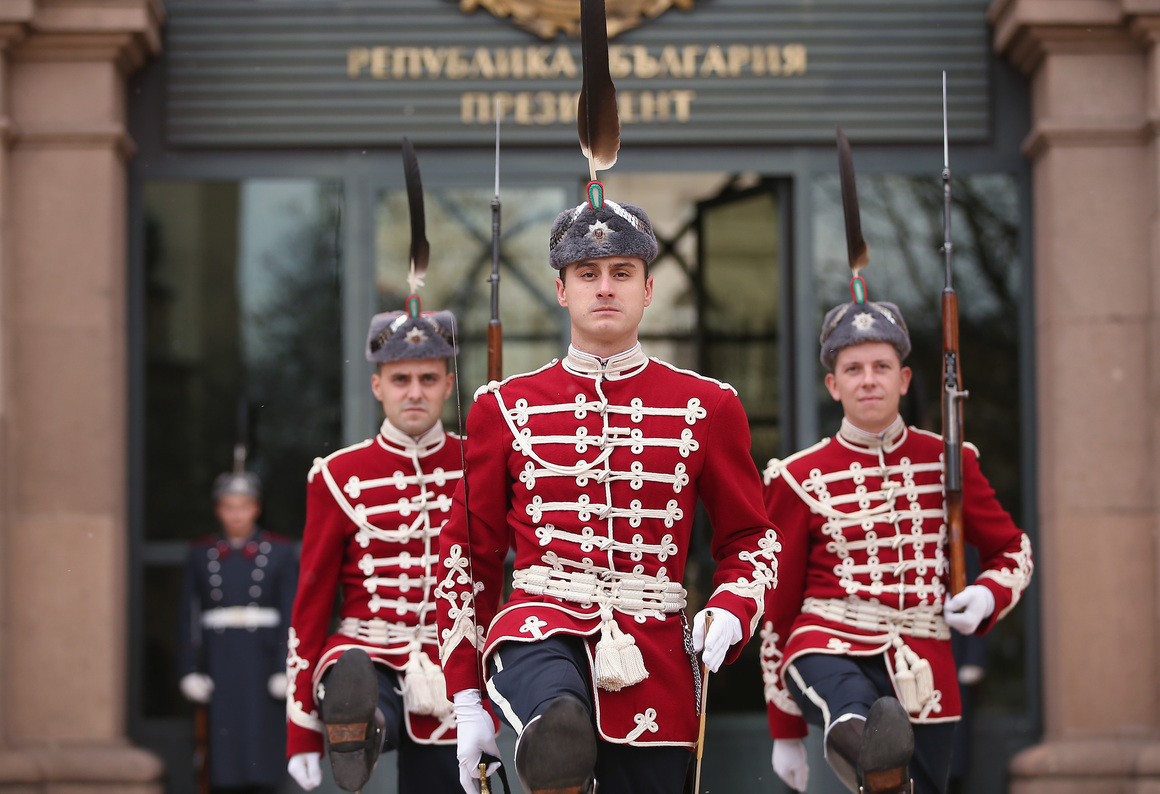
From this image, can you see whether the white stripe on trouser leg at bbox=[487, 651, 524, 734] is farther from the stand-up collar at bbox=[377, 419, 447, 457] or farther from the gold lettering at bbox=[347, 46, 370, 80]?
the gold lettering at bbox=[347, 46, 370, 80]

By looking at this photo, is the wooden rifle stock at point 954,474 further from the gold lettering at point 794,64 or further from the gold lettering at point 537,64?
the gold lettering at point 537,64

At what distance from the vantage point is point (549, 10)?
28.5ft

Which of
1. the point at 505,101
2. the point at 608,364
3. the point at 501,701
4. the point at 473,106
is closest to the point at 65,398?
the point at 473,106

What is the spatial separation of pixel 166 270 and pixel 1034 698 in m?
5.59

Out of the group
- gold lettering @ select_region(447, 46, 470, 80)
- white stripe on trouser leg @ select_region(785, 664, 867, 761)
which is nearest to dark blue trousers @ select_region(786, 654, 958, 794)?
white stripe on trouser leg @ select_region(785, 664, 867, 761)

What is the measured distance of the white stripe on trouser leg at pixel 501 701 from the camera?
3.68 metres

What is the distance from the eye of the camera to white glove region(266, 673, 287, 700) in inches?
334

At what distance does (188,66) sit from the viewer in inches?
342

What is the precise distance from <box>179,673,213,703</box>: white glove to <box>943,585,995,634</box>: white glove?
4.73 metres

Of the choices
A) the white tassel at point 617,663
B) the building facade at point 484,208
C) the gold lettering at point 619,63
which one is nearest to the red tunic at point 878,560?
the white tassel at point 617,663

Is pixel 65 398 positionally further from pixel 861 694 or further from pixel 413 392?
pixel 861 694

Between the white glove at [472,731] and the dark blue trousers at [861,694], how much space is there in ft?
4.86

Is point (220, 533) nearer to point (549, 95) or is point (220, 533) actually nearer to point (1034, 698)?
point (549, 95)

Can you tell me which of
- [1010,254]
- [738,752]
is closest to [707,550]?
[738,752]
